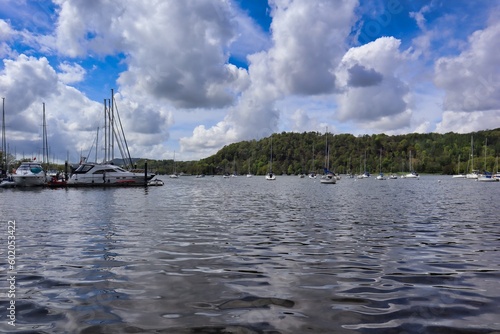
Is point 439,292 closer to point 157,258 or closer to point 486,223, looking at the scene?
point 157,258

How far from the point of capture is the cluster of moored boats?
74600 millimetres

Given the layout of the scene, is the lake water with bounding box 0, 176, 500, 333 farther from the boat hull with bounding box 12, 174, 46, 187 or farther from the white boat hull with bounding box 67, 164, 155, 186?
the white boat hull with bounding box 67, 164, 155, 186

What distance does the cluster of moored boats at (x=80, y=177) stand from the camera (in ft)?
245

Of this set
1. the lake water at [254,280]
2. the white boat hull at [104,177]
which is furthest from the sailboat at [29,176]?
the lake water at [254,280]

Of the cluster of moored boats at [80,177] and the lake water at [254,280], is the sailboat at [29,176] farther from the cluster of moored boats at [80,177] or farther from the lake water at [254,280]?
the lake water at [254,280]

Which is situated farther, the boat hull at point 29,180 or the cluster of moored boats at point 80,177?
the cluster of moored boats at point 80,177

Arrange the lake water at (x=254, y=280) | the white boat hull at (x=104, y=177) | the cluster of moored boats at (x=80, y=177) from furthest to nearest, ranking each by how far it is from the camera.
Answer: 1. the white boat hull at (x=104, y=177)
2. the cluster of moored boats at (x=80, y=177)
3. the lake water at (x=254, y=280)

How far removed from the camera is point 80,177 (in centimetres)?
7956

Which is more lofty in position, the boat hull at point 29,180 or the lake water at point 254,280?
the boat hull at point 29,180

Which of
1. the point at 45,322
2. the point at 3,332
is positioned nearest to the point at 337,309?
the point at 45,322

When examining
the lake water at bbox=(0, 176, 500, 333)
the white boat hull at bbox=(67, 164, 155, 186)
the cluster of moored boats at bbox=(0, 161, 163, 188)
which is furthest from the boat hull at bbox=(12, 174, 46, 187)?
the lake water at bbox=(0, 176, 500, 333)

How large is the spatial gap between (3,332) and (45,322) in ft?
2.50

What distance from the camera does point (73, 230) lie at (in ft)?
69.0

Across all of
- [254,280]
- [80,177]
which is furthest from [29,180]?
[254,280]
